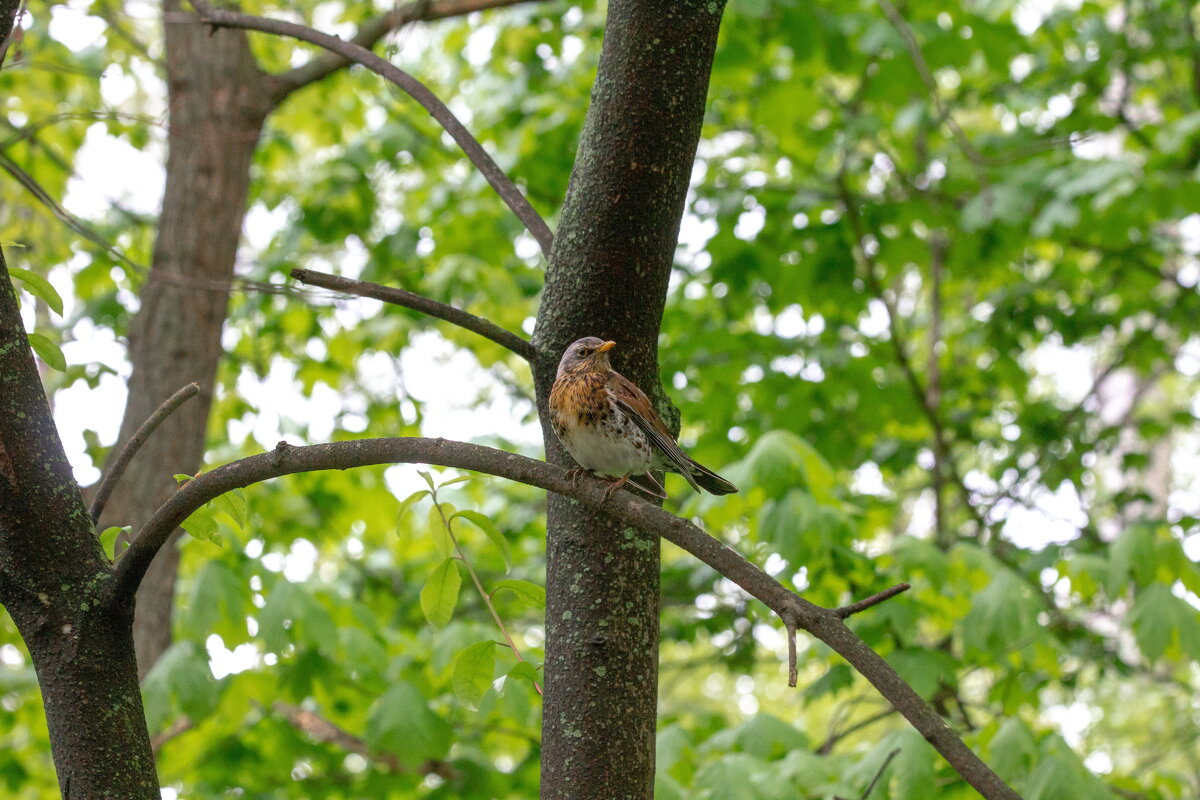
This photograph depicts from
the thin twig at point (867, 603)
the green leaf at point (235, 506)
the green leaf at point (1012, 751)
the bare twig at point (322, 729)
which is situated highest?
the bare twig at point (322, 729)

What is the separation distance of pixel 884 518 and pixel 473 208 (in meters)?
2.99

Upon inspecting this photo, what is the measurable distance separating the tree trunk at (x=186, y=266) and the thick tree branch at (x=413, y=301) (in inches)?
113

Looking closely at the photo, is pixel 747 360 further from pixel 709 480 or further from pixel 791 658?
pixel 791 658

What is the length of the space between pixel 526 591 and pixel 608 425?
1.53 feet

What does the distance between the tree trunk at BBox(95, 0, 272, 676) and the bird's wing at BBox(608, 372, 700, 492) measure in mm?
2698

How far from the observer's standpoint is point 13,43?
7.67 feet

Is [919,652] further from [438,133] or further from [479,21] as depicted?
[479,21]

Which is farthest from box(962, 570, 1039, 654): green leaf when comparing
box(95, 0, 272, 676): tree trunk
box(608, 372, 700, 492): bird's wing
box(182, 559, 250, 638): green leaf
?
box(95, 0, 272, 676): tree trunk

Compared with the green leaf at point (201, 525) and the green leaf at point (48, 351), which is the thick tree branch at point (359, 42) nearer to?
the green leaf at point (48, 351)

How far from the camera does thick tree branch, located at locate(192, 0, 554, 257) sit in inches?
86.4

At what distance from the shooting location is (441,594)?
204 cm

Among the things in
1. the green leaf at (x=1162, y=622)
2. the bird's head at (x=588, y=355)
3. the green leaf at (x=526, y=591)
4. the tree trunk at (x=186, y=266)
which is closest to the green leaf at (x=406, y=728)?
the tree trunk at (x=186, y=266)

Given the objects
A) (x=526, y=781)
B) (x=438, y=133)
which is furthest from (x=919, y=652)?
(x=438, y=133)

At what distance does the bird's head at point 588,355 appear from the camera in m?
1.95
